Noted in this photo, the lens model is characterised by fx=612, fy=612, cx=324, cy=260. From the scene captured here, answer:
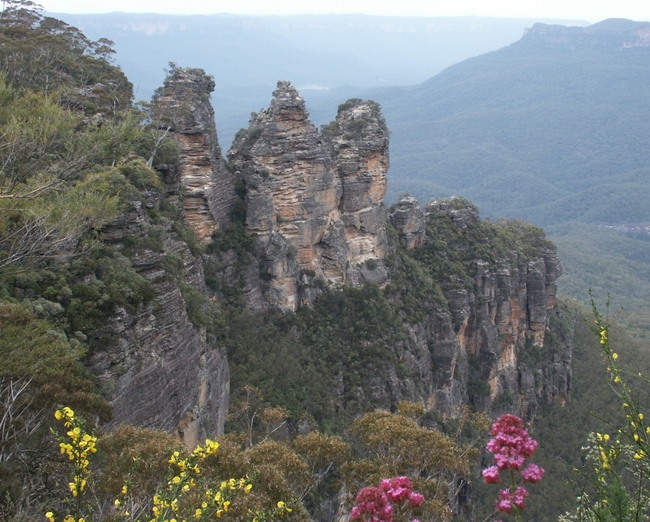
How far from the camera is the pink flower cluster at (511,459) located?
282 inches

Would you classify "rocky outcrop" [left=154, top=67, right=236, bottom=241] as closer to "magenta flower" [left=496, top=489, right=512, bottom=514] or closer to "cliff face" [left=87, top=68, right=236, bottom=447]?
"cliff face" [left=87, top=68, right=236, bottom=447]

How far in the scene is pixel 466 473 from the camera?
14.8 m

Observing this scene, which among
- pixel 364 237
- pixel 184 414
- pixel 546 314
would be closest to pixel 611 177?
pixel 546 314

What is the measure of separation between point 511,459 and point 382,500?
2.13m

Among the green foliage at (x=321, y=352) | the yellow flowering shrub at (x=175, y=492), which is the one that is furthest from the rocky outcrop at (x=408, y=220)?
the yellow flowering shrub at (x=175, y=492)

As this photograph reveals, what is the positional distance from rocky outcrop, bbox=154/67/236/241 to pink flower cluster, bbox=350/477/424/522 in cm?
2100

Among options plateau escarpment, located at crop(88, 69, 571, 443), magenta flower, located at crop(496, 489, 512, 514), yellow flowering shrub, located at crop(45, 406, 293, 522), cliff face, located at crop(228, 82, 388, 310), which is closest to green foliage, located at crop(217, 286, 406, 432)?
plateau escarpment, located at crop(88, 69, 571, 443)

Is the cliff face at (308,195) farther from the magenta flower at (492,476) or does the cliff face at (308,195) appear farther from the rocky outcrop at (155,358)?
the magenta flower at (492,476)

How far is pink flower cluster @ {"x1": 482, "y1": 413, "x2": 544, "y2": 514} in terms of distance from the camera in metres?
7.17

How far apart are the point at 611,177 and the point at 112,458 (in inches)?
7300

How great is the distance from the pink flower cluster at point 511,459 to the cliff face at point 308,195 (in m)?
24.8

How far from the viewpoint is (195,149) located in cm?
2912

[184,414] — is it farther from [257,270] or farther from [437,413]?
[437,413]

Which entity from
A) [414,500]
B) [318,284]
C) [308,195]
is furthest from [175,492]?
[318,284]
